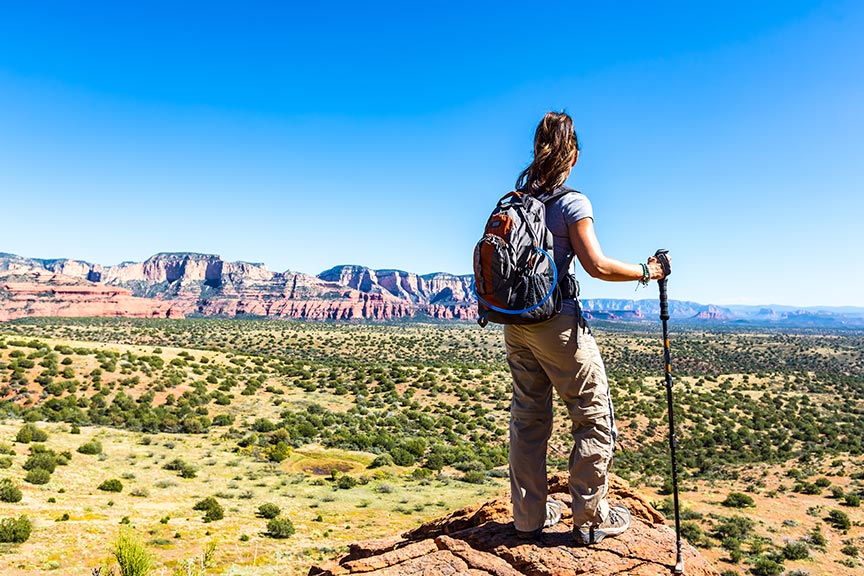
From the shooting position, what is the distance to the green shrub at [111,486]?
13.3m

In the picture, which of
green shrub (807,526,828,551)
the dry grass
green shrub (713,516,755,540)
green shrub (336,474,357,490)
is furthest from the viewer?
green shrub (336,474,357,490)

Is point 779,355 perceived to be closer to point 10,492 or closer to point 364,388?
point 364,388

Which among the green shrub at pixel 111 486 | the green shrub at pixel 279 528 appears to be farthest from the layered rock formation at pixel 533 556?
the green shrub at pixel 111 486

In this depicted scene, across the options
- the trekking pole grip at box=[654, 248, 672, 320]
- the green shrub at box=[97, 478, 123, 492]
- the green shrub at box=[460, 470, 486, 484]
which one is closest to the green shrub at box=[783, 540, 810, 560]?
the green shrub at box=[460, 470, 486, 484]

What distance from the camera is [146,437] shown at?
19.4m

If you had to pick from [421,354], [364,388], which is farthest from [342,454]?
[421,354]

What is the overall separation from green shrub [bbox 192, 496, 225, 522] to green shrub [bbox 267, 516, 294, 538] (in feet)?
4.73

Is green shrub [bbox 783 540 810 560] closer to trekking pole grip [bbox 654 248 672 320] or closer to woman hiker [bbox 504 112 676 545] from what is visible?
woman hiker [bbox 504 112 676 545]

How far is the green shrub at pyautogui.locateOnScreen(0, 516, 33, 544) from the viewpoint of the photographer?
925 centimetres

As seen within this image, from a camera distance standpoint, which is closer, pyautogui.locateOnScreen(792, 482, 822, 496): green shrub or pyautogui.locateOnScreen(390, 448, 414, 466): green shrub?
pyautogui.locateOnScreen(792, 482, 822, 496): green shrub

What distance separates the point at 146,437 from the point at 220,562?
12.5 metres

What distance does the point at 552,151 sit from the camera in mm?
3416

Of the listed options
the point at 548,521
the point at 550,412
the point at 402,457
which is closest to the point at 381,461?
the point at 402,457

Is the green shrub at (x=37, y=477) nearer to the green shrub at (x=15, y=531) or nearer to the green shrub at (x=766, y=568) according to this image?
the green shrub at (x=15, y=531)
